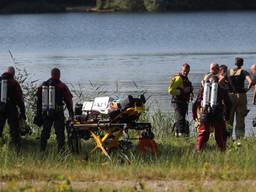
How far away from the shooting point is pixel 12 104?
12.9 m

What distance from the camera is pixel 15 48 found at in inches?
1841

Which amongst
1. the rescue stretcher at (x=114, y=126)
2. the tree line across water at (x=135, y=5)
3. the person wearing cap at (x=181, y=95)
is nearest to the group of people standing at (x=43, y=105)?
the rescue stretcher at (x=114, y=126)

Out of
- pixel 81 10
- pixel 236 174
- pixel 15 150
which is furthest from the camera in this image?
pixel 81 10

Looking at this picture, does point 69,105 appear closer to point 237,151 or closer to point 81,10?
point 237,151

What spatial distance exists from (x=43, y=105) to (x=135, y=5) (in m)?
81.1

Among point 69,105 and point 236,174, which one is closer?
point 236,174

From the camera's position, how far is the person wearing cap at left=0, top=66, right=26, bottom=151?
12.6 metres

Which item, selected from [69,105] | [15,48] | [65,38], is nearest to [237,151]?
[69,105]

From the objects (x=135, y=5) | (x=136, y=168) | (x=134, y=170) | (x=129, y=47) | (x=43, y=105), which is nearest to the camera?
(x=134, y=170)

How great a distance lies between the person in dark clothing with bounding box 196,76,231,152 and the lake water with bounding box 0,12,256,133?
216 inches

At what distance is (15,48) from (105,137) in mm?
35227

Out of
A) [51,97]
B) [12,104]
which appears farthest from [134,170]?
[12,104]

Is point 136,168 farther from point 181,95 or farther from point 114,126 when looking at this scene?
point 181,95

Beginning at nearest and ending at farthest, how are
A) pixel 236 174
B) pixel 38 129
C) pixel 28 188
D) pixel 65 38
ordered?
pixel 28 188
pixel 236 174
pixel 38 129
pixel 65 38
